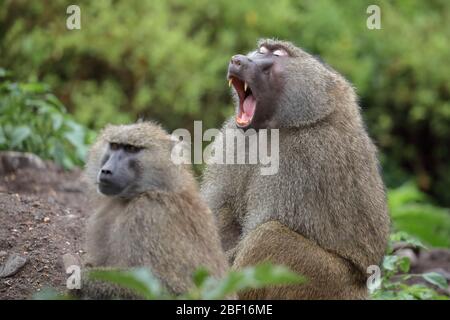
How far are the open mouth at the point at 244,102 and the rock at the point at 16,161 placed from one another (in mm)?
2372

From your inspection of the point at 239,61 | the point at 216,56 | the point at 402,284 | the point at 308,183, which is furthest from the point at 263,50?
the point at 216,56

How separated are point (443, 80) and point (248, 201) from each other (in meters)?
6.48

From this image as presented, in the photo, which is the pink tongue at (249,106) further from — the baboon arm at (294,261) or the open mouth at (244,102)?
the baboon arm at (294,261)

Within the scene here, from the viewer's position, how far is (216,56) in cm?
962

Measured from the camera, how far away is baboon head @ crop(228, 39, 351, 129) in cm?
480

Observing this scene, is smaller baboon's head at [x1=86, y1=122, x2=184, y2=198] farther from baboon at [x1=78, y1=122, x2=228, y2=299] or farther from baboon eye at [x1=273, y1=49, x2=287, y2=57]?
baboon eye at [x1=273, y1=49, x2=287, y2=57]

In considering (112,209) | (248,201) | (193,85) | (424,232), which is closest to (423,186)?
(424,232)

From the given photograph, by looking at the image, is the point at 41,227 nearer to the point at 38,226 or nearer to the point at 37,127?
the point at 38,226

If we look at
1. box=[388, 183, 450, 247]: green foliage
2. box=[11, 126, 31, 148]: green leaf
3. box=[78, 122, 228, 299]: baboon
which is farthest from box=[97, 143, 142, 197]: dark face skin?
box=[388, 183, 450, 247]: green foliage

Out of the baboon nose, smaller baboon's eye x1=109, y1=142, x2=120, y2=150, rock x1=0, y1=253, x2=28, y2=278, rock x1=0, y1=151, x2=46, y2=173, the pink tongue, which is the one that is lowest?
rock x1=0, y1=253, x2=28, y2=278

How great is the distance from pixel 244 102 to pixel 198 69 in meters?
4.48

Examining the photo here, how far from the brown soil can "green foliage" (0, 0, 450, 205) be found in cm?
177

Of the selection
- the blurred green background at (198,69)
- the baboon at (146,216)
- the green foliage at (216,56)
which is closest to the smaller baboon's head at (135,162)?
the baboon at (146,216)
